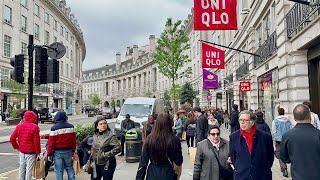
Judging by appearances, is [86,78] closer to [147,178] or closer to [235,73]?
[235,73]

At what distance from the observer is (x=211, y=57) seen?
62.5ft

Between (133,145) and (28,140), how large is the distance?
4.68m

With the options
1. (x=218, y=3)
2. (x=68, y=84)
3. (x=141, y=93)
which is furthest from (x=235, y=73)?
(x=141, y=93)

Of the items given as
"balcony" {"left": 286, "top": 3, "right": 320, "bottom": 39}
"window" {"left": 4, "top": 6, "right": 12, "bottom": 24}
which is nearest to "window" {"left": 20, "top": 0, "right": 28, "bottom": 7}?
"window" {"left": 4, "top": 6, "right": 12, "bottom": 24}

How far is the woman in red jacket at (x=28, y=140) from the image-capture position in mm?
7152

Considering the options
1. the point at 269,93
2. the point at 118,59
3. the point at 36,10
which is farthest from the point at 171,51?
the point at 118,59

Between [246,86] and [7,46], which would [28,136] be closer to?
[246,86]

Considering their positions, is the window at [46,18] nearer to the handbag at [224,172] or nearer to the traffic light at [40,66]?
the traffic light at [40,66]

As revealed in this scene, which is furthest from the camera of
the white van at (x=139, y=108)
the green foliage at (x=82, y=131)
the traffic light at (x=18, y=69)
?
the white van at (x=139, y=108)

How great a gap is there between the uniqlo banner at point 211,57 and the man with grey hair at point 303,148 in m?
14.8

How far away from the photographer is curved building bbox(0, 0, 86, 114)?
1580 inches

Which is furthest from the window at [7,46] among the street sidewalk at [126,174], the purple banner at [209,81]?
the street sidewalk at [126,174]

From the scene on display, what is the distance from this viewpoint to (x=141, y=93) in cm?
11006

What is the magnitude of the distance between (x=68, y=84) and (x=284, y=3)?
58.2 meters
